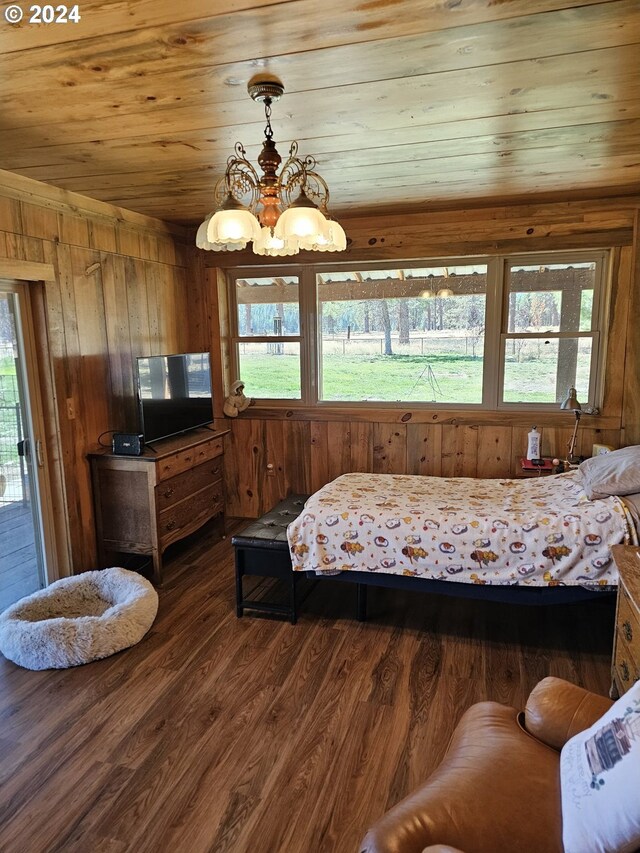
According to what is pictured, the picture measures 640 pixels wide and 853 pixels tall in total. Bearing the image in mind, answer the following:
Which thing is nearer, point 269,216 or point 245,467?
Answer: point 269,216

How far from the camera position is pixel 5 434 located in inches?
126

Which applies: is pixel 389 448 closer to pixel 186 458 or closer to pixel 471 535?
pixel 186 458

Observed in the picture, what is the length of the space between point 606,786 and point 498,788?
30 cm

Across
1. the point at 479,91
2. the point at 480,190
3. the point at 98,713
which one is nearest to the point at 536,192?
the point at 480,190

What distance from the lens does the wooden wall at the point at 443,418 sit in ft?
12.6

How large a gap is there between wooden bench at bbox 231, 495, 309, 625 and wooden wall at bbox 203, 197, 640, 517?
1.46 meters

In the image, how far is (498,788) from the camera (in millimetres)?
1422

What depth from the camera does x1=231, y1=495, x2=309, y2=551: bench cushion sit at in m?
3.15

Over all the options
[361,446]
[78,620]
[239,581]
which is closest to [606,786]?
[239,581]

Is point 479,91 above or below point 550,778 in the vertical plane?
above

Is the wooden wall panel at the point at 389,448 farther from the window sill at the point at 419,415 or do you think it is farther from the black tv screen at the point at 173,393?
the black tv screen at the point at 173,393

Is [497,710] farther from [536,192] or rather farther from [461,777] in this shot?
[536,192]

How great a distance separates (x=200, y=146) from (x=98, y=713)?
2.64 m

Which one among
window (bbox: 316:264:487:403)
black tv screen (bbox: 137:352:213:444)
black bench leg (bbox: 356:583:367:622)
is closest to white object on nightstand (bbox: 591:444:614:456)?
window (bbox: 316:264:487:403)
